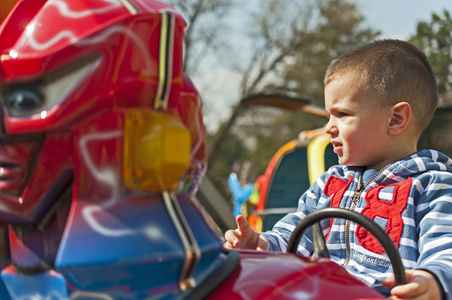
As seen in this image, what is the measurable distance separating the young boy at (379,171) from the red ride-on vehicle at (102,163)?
20.4 inches

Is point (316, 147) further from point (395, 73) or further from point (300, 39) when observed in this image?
point (300, 39)

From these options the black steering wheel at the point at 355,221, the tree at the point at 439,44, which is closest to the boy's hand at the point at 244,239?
the black steering wheel at the point at 355,221

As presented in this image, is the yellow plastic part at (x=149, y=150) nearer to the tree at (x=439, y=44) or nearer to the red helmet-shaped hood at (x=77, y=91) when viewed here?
the red helmet-shaped hood at (x=77, y=91)

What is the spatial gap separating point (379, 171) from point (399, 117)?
0.57ft

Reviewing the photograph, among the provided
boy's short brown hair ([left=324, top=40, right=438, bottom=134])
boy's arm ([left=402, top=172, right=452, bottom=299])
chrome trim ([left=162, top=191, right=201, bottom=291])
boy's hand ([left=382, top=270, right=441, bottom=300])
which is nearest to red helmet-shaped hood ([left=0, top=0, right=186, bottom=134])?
chrome trim ([left=162, top=191, right=201, bottom=291])

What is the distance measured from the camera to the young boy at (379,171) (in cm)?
143

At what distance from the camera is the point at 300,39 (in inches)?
490

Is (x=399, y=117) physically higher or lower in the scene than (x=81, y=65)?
lower

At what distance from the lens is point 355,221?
110 centimetres

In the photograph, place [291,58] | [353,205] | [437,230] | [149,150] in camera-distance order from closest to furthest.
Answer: [149,150]
[437,230]
[353,205]
[291,58]

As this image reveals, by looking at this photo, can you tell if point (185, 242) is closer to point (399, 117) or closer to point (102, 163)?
point (102, 163)

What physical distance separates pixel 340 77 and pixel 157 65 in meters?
0.96

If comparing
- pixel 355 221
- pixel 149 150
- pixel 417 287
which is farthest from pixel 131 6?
pixel 417 287

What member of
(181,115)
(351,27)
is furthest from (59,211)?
(351,27)
